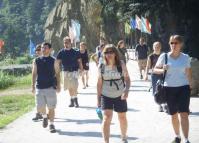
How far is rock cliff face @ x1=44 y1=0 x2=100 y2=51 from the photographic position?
67.2 meters

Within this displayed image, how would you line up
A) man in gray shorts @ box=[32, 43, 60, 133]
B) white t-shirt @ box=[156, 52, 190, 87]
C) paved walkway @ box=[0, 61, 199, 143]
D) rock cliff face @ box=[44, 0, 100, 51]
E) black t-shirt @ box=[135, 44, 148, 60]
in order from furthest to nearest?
rock cliff face @ box=[44, 0, 100, 51]
black t-shirt @ box=[135, 44, 148, 60]
man in gray shorts @ box=[32, 43, 60, 133]
paved walkway @ box=[0, 61, 199, 143]
white t-shirt @ box=[156, 52, 190, 87]

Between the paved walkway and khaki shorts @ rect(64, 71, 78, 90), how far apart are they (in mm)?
598

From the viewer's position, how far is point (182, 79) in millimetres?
9070

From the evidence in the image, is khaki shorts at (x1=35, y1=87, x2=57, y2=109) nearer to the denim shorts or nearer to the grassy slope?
the grassy slope

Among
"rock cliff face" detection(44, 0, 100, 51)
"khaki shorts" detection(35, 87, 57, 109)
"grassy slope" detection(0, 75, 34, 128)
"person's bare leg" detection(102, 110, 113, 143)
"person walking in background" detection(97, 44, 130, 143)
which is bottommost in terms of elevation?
"grassy slope" detection(0, 75, 34, 128)

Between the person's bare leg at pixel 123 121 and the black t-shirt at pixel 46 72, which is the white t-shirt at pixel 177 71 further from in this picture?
the black t-shirt at pixel 46 72

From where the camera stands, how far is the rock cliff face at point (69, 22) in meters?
67.2

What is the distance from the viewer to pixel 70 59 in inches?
592

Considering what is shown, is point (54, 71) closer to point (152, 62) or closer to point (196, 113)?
point (152, 62)

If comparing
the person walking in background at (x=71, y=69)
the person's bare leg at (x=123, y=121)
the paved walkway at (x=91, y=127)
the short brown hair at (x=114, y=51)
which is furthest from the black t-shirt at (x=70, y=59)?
the short brown hair at (x=114, y=51)

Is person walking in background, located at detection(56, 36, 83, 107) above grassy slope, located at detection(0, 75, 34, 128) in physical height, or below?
above

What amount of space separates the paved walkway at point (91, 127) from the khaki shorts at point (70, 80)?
1.96 ft

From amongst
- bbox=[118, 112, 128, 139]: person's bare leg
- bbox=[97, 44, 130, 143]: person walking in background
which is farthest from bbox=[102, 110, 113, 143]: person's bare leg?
bbox=[118, 112, 128, 139]: person's bare leg

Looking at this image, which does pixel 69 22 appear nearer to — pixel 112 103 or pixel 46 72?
pixel 46 72
